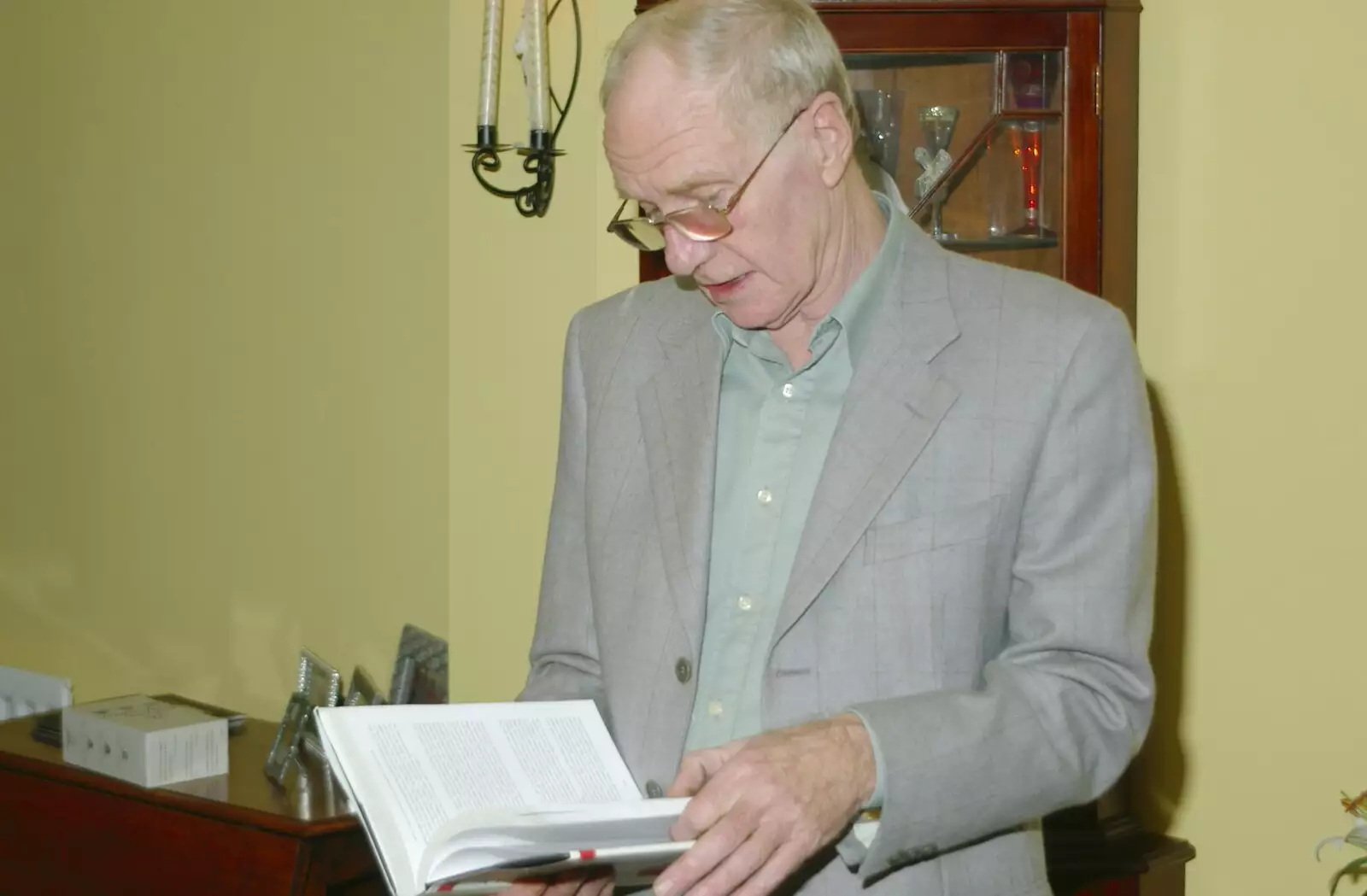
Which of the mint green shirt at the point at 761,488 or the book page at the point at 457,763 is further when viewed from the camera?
the mint green shirt at the point at 761,488

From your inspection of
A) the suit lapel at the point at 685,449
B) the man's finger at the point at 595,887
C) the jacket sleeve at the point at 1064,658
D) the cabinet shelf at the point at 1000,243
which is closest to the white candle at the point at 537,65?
the cabinet shelf at the point at 1000,243

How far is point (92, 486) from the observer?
3820mm

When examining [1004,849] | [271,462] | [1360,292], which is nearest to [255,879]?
[271,462]

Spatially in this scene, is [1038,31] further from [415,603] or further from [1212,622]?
[415,603]

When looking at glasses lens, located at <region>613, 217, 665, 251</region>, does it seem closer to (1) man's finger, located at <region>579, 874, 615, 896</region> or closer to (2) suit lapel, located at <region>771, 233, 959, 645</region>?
(2) suit lapel, located at <region>771, 233, 959, 645</region>

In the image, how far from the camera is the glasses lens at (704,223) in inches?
59.7

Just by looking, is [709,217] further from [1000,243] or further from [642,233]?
[1000,243]

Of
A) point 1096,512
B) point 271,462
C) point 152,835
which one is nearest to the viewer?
point 1096,512

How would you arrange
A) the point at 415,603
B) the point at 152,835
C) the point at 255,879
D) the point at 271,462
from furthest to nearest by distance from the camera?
the point at 271,462, the point at 415,603, the point at 152,835, the point at 255,879

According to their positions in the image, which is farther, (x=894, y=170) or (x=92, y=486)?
(x=92, y=486)

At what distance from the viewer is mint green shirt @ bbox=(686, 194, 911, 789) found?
4.99 ft

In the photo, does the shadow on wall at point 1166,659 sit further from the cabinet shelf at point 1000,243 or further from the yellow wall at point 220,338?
the yellow wall at point 220,338

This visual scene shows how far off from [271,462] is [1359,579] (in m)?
2.17

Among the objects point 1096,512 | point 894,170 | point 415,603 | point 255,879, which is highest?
point 894,170
